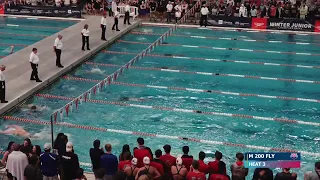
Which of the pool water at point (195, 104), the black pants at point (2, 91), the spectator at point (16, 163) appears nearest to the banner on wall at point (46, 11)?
the pool water at point (195, 104)

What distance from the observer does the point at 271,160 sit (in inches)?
263

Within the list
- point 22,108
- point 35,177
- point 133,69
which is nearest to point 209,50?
point 133,69

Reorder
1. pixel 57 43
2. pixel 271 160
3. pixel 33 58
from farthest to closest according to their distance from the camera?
pixel 57 43 → pixel 33 58 → pixel 271 160

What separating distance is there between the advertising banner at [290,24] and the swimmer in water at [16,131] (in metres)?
13.1

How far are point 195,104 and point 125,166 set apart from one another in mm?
6138

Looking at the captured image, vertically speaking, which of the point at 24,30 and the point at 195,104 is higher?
the point at 24,30

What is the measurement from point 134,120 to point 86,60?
528 centimetres

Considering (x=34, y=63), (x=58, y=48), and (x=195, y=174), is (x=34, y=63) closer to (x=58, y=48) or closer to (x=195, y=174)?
(x=58, y=48)

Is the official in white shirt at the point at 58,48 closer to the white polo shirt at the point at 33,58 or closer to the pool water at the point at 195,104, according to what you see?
the pool water at the point at 195,104

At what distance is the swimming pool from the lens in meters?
19.0

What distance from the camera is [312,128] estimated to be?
12.0 meters

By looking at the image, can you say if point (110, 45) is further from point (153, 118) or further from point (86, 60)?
point (153, 118)

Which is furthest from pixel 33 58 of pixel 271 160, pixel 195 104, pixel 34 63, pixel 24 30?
pixel 271 160

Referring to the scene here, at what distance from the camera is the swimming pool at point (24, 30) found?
19.0 meters
